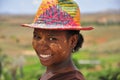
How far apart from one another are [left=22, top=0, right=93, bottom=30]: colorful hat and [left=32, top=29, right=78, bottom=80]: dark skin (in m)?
0.05

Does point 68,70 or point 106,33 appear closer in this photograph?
point 68,70

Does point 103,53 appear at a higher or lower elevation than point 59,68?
lower

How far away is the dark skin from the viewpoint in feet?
8.66

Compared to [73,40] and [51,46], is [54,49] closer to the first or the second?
[51,46]

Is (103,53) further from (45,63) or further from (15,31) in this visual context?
(45,63)

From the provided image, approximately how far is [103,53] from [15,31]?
17306 millimetres

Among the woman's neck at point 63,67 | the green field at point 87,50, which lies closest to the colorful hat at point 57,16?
the woman's neck at point 63,67

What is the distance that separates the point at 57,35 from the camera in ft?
8.67

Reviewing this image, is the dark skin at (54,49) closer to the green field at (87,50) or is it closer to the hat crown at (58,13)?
the hat crown at (58,13)

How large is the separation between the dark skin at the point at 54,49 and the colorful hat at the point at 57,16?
0.16ft

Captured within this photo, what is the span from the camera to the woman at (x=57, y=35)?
8.63ft

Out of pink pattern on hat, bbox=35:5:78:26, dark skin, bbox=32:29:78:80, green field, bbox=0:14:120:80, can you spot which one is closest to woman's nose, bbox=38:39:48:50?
dark skin, bbox=32:29:78:80

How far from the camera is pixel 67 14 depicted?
104 inches

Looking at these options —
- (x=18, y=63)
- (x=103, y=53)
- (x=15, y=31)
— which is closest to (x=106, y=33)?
(x=15, y=31)
